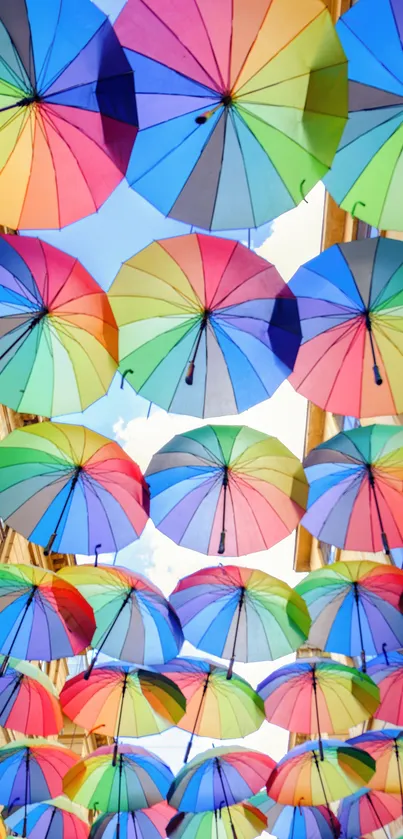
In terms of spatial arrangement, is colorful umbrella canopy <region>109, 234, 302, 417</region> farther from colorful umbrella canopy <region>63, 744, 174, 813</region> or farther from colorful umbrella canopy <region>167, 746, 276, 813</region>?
colorful umbrella canopy <region>63, 744, 174, 813</region>

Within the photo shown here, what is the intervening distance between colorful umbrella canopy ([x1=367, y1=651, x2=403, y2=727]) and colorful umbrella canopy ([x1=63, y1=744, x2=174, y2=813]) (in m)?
3.22

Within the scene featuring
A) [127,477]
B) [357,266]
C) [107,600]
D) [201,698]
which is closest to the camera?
[357,266]

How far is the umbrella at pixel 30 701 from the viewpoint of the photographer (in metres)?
8.43

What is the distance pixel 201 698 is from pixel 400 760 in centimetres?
292

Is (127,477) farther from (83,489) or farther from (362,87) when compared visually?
(362,87)

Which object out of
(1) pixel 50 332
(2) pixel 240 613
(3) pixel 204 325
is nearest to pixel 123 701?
(2) pixel 240 613

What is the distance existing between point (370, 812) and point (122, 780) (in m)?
3.89

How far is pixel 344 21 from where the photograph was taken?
4.90m

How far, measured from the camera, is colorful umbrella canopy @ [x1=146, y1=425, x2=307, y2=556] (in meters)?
7.17

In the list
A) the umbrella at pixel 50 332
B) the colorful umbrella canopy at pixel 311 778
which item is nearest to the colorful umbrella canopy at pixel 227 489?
the umbrella at pixel 50 332

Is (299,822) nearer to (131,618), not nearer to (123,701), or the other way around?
(123,701)

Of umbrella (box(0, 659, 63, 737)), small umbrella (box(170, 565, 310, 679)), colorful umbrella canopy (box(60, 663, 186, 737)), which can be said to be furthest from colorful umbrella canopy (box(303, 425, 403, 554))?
umbrella (box(0, 659, 63, 737))

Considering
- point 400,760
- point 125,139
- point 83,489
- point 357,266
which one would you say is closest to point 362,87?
point 357,266

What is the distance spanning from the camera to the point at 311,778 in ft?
29.2
